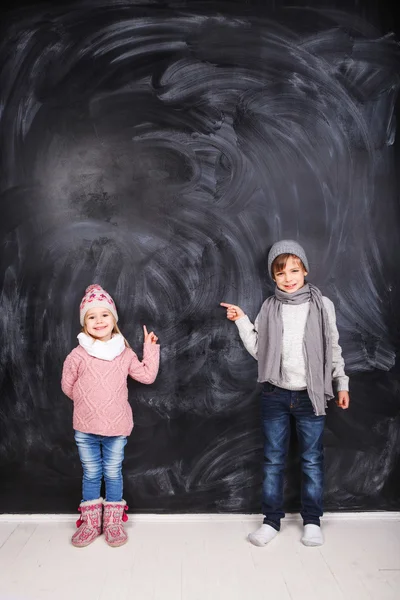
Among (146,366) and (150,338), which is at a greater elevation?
(150,338)

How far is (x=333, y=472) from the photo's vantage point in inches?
96.6

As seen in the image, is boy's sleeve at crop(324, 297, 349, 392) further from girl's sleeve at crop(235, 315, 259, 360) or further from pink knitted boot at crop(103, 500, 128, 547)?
pink knitted boot at crop(103, 500, 128, 547)

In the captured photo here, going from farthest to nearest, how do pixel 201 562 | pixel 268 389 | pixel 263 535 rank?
pixel 268 389
pixel 263 535
pixel 201 562

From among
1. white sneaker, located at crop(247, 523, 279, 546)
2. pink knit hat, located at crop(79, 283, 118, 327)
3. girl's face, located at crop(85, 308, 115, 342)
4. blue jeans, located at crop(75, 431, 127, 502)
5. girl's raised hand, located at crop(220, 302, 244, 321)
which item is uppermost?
pink knit hat, located at crop(79, 283, 118, 327)

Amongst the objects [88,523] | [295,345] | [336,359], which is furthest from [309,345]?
[88,523]

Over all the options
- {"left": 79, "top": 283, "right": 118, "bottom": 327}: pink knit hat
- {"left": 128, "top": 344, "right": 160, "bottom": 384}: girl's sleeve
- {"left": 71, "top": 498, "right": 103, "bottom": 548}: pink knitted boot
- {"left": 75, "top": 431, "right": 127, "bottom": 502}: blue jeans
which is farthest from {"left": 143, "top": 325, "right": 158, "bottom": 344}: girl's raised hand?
{"left": 71, "top": 498, "right": 103, "bottom": 548}: pink knitted boot

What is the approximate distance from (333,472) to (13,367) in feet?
4.79

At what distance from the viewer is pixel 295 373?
2.26 meters

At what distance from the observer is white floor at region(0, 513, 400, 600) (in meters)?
1.86

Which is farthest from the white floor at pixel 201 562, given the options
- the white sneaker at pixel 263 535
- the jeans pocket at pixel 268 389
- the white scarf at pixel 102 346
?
the white scarf at pixel 102 346

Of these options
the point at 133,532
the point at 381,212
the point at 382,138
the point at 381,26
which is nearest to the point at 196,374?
the point at 133,532

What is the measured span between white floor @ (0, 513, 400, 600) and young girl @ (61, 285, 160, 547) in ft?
0.43

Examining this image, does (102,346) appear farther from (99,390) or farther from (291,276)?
(291,276)

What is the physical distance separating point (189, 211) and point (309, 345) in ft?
2.48
